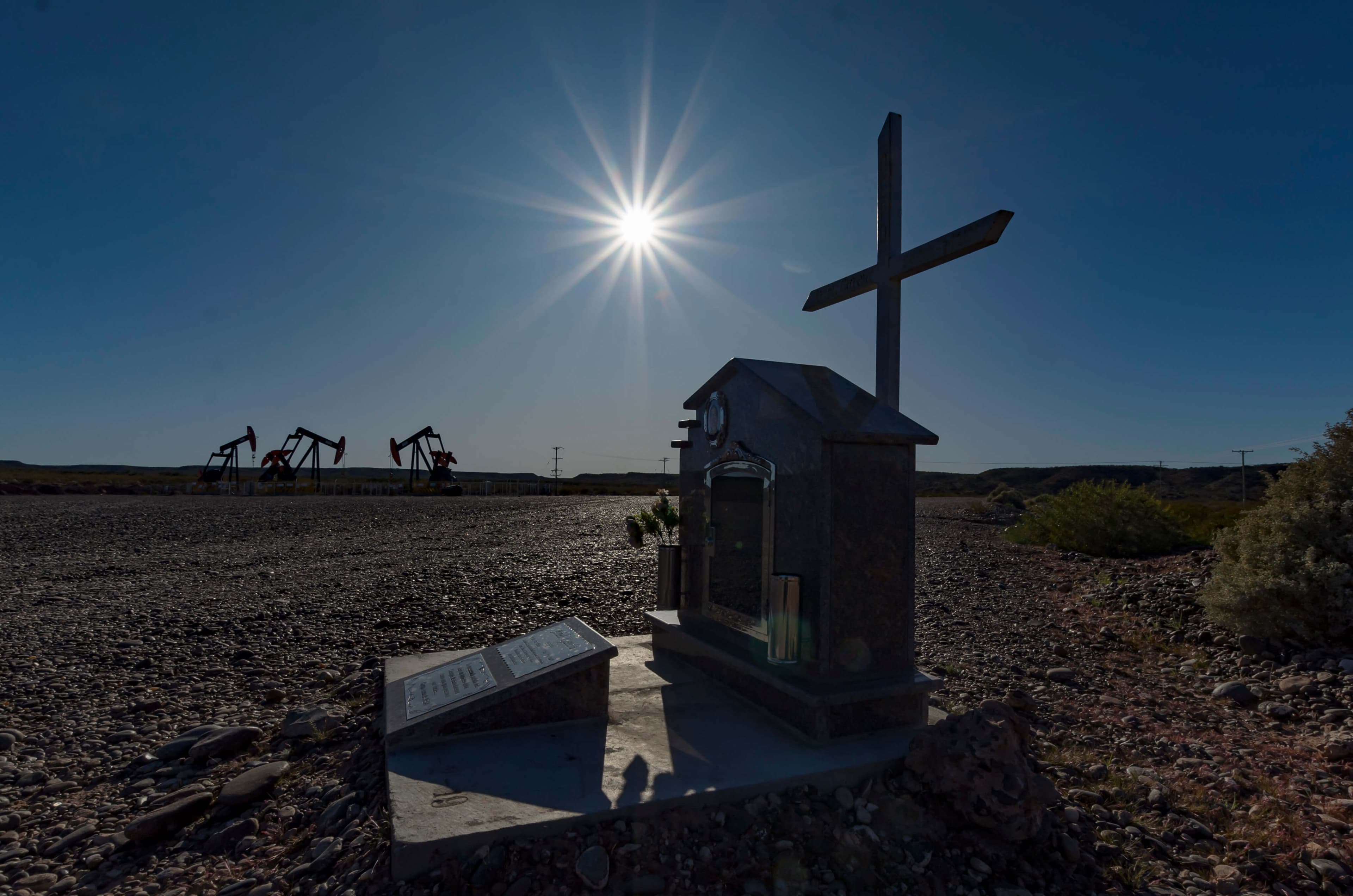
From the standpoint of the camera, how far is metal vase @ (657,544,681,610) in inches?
237

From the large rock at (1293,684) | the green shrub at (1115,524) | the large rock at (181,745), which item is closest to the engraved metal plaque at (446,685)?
the large rock at (181,745)

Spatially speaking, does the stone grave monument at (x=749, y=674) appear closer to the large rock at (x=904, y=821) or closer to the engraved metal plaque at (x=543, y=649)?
the engraved metal plaque at (x=543, y=649)

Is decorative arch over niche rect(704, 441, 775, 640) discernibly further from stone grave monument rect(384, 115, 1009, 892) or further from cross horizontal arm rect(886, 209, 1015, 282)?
cross horizontal arm rect(886, 209, 1015, 282)

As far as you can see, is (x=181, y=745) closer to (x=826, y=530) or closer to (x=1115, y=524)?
(x=826, y=530)

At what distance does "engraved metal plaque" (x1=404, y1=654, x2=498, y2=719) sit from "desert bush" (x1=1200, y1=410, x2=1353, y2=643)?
7167mm

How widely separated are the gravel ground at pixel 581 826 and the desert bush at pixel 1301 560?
0.33m

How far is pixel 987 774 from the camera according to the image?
3.28m

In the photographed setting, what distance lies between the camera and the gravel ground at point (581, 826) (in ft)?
9.98

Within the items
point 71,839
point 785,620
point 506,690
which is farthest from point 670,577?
point 71,839

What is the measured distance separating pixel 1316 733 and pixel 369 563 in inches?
478

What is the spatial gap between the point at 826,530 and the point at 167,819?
3.94 metres

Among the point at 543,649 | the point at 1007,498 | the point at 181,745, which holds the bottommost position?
the point at 181,745

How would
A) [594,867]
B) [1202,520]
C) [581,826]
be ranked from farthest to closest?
[1202,520] < [581,826] < [594,867]

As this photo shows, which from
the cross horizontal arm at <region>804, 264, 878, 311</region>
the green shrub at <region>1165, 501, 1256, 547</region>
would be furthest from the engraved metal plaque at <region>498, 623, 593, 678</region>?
the green shrub at <region>1165, 501, 1256, 547</region>
